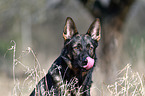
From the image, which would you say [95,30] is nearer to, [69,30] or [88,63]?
[69,30]

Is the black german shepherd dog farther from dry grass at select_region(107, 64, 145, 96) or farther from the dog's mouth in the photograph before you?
dry grass at select_region(107, 64, 145, 96)

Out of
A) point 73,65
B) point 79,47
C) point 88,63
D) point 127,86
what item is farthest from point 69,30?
point 127,86

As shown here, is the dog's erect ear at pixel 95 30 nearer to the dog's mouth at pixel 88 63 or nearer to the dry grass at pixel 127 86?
the dog's mouth at pixel 88 63

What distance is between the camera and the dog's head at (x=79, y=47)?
163 inches

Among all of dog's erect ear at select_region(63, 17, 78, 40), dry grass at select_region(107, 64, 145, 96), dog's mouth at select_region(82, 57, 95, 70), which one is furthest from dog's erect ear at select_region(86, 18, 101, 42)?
dry grass at select_region(107, 64, 145, 96)

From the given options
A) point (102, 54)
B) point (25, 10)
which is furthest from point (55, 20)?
point (102, 54)

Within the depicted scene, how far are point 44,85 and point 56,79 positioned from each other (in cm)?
20

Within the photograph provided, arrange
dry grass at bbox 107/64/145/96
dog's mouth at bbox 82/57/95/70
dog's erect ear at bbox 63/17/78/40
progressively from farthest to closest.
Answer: dog's erect ear at bbox 63/17/78/40, dog's mouth at bbox 82/57/95/70, dry grass at bbox 107/64/145/96

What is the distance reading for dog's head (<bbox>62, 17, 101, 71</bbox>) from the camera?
4.13 m

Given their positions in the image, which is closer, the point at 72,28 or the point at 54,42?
the point at 72,28

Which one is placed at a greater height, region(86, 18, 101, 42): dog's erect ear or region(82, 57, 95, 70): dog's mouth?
region(86, 18, 101, 42): dog's erect ear

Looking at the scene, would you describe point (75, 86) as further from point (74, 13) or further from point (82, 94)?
point (74, 13)

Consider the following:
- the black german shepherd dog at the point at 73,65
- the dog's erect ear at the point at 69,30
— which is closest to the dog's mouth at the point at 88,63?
the black german shepherd dog at the point at 73,65

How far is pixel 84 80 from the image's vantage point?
14.3ft
